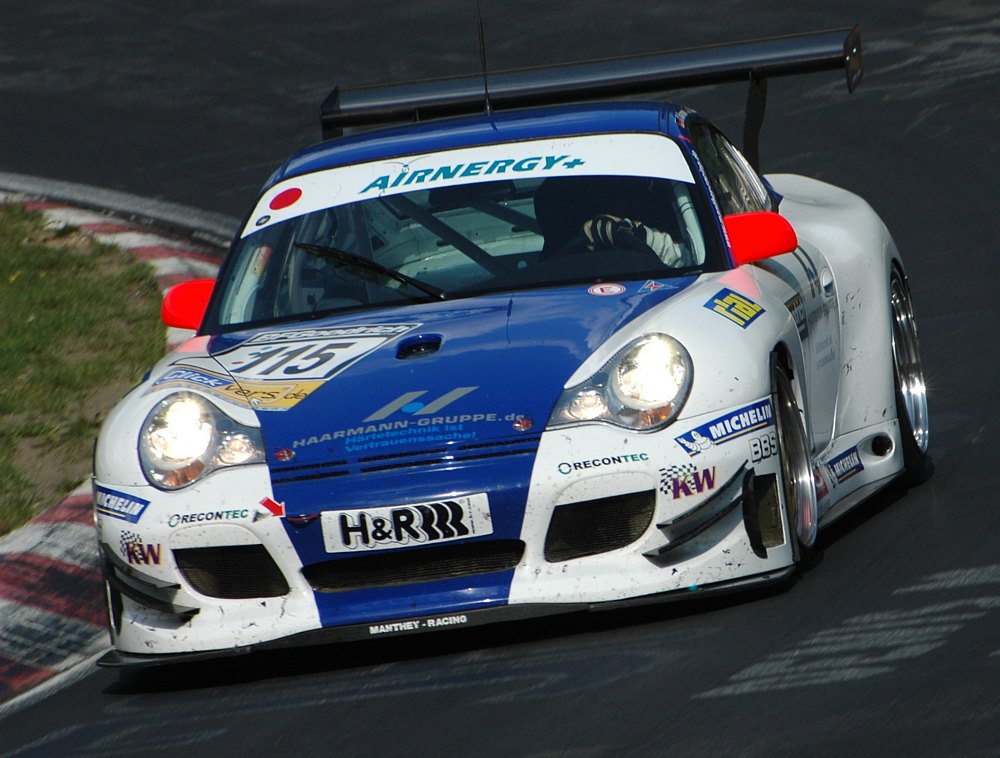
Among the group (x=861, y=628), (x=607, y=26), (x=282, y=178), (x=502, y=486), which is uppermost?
(x=607, y=26)

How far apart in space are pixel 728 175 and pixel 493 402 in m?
1.91

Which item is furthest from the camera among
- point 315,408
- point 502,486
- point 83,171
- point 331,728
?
point 83,171

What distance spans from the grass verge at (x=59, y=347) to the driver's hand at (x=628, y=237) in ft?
7.87

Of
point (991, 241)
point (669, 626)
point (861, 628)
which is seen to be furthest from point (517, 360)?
point (991, 241)

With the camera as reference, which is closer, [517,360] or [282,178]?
[517,360]

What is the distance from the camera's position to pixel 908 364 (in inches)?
266

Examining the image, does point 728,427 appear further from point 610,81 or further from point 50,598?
point 610,81

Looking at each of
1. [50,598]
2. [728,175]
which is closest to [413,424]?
[50,598]

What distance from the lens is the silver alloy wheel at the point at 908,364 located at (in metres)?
6.49

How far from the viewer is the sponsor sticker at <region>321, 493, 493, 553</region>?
15.4 ft

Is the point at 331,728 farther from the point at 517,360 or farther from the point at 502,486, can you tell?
the point at 517,360

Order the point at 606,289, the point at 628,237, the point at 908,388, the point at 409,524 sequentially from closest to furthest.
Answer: the point at 409,524 → the point at 606,289 → the point at 628,237 → the point at 908,388

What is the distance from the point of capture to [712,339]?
504 centimetres

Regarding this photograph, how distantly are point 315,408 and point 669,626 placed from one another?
41.0 inches
